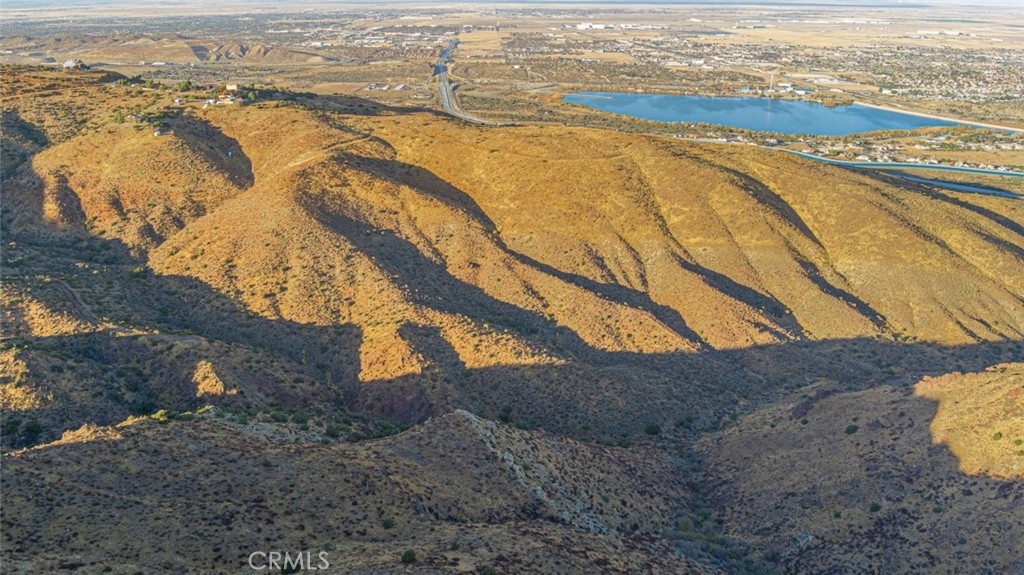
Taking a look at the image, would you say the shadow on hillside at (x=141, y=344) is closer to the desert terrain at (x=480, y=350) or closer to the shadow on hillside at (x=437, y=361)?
the shadow on hillside at (x=437, y=361)

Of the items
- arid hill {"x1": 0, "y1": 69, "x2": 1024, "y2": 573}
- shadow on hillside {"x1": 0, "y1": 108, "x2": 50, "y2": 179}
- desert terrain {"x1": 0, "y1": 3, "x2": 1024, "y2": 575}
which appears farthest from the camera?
shadow on hillside {"x1": 0, "y1": 108, "x2": 50, "y2": 179}

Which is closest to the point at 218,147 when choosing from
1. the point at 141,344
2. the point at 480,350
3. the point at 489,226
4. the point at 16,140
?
the point at 16,140

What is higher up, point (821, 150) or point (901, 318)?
point (821, 150)

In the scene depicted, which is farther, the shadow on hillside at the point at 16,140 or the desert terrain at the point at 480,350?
the shadow on hillside at the point at 16,140

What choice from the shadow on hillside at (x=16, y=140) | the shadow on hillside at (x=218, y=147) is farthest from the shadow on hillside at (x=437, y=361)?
the shadow on hillside at (x=218, y=147)

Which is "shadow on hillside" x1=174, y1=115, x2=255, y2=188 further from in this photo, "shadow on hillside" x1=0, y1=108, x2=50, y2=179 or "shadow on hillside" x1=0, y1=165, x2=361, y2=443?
"shadow on hillside" x1=0, y1=108, x2=50, y2=179

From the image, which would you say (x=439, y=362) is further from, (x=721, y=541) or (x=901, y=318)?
(x=901, y=318)

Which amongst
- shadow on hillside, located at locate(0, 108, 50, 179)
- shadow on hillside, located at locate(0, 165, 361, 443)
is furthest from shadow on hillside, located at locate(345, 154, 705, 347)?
shadow on hillside, located at locate(0, 108, 50, 179)

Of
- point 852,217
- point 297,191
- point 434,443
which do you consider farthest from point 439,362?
point 852,217
